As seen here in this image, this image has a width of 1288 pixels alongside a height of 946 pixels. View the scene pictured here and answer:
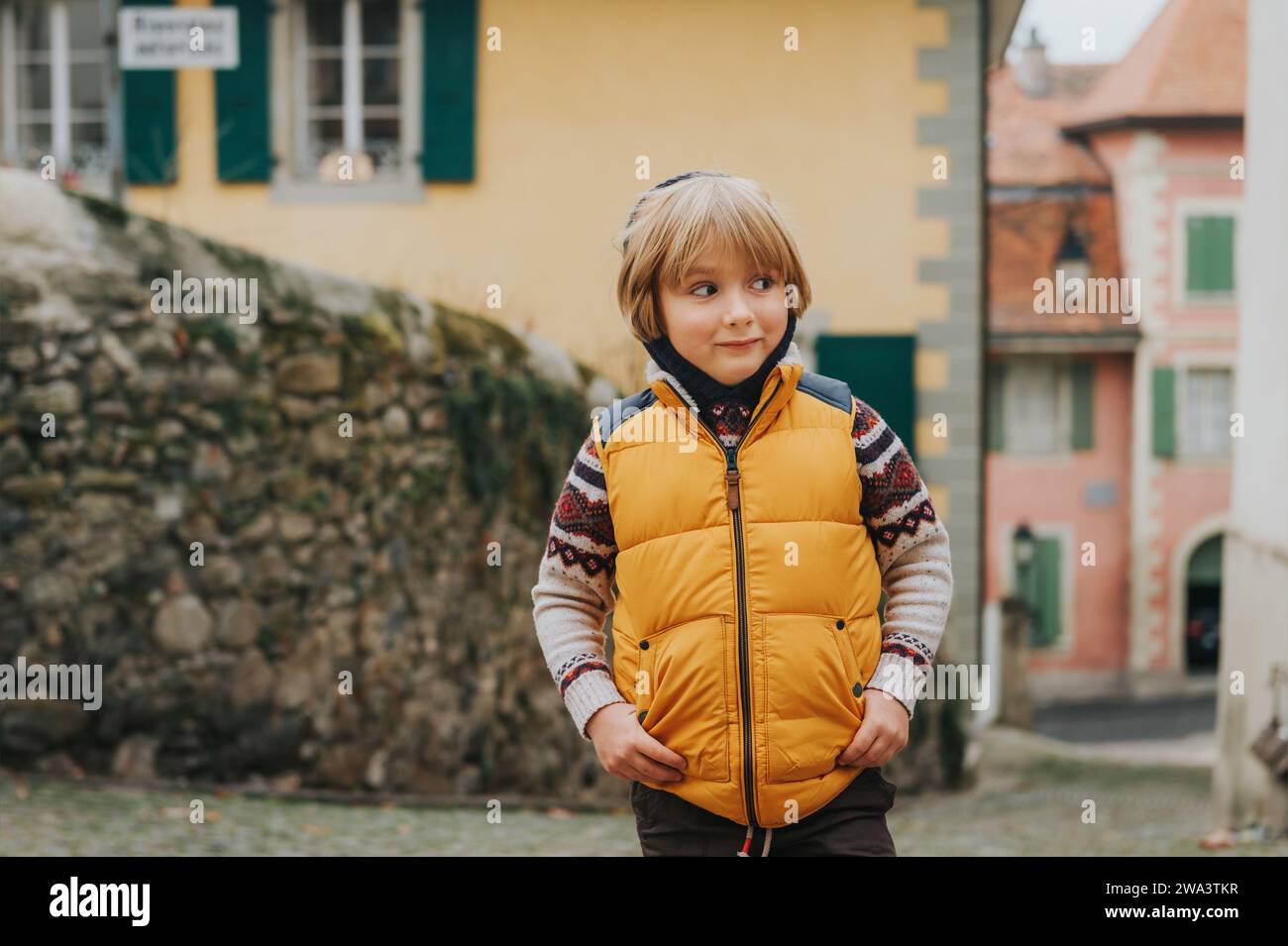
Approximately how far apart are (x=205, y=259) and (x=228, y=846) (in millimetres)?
2233

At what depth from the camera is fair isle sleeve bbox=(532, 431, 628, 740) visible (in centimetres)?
210

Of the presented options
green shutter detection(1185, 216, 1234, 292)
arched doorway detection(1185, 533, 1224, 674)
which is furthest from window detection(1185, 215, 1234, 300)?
arched doorway detection(1185, 533, 1224, 674)

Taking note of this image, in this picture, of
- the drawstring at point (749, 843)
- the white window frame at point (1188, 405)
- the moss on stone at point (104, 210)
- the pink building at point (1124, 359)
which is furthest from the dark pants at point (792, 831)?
the white window frame at point (1188, 405)

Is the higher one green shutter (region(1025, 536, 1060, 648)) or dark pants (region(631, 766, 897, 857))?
dark pants (region(631, 766, 897, 857))

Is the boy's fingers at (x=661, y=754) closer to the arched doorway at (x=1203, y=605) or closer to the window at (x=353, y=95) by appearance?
the window at (x=353, y=95)

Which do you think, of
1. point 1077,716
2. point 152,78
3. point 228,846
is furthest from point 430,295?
point 1077,716

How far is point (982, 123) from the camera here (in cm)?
952

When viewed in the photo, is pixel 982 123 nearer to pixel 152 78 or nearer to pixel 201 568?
pixel 152 78

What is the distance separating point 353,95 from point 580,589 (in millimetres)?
7935

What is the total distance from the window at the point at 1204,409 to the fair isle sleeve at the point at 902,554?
2427 cm

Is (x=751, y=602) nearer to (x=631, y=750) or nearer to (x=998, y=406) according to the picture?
(x=631, y=750)

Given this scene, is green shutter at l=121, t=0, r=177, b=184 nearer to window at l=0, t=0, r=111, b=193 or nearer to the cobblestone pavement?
window at l=0, t=0, r=111, b=193

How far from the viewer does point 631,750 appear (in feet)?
6.63

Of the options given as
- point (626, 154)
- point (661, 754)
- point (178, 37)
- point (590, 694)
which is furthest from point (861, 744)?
point (626, 154)
